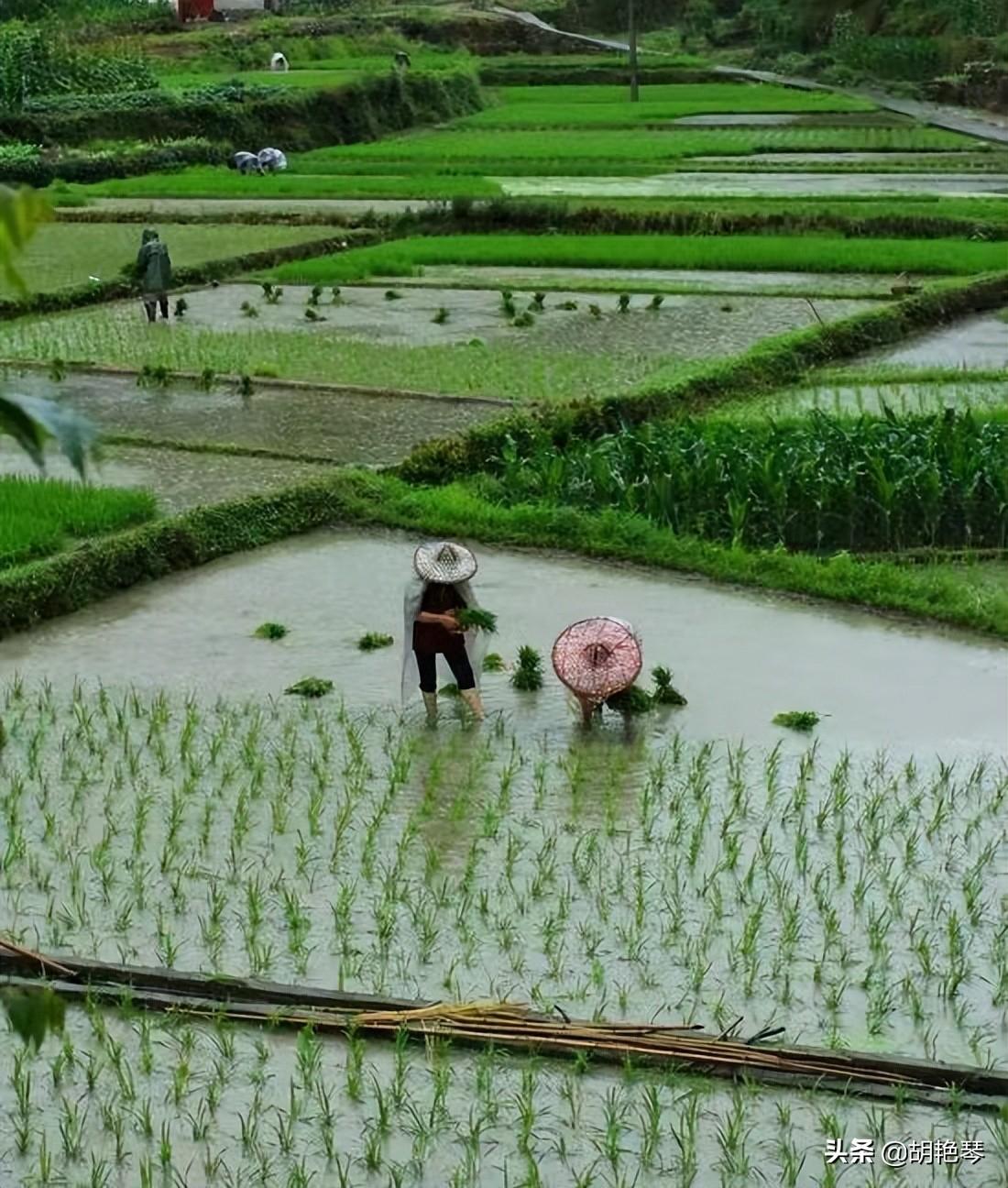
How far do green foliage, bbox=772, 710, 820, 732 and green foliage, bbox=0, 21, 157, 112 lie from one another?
20513 mm

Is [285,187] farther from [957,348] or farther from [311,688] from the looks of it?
[311,688]

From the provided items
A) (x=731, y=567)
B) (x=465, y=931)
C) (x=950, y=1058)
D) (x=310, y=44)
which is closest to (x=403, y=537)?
(x=731, y=567)

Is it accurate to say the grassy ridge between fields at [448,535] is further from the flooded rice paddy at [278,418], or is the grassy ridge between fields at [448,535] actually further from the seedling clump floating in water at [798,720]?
→ the seedling clump floating in water at [798,720]

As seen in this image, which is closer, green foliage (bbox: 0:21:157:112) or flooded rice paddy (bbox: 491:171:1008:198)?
flooded rice paddy (bbox: 491:171:1008:198)

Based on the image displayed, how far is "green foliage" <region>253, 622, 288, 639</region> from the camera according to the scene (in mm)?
6227

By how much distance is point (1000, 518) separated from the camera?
23.9 ft

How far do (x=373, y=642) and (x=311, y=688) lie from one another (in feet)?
1.65

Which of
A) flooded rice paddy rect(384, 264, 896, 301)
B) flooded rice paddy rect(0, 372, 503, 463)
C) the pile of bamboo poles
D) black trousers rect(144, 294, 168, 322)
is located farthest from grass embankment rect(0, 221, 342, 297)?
the pile of bamboo poles

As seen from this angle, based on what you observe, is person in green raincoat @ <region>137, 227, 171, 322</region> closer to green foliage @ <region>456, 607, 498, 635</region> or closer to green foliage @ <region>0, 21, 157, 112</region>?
green foliage @ <region>456, 607, 498, 635</region>

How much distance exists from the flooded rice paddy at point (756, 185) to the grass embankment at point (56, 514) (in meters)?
10.9

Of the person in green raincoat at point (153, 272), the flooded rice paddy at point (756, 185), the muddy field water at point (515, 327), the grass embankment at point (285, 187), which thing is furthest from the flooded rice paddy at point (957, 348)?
the grass embankment at point (285, 187)

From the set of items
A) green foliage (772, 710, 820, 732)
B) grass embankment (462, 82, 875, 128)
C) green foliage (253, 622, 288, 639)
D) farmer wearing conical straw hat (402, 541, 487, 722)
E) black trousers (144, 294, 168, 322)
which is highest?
farmer wearing conical straw hat (402, 541, 487, 722)

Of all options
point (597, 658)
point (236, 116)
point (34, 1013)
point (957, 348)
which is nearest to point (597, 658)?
point (597, 658)

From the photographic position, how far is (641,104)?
104 feet
